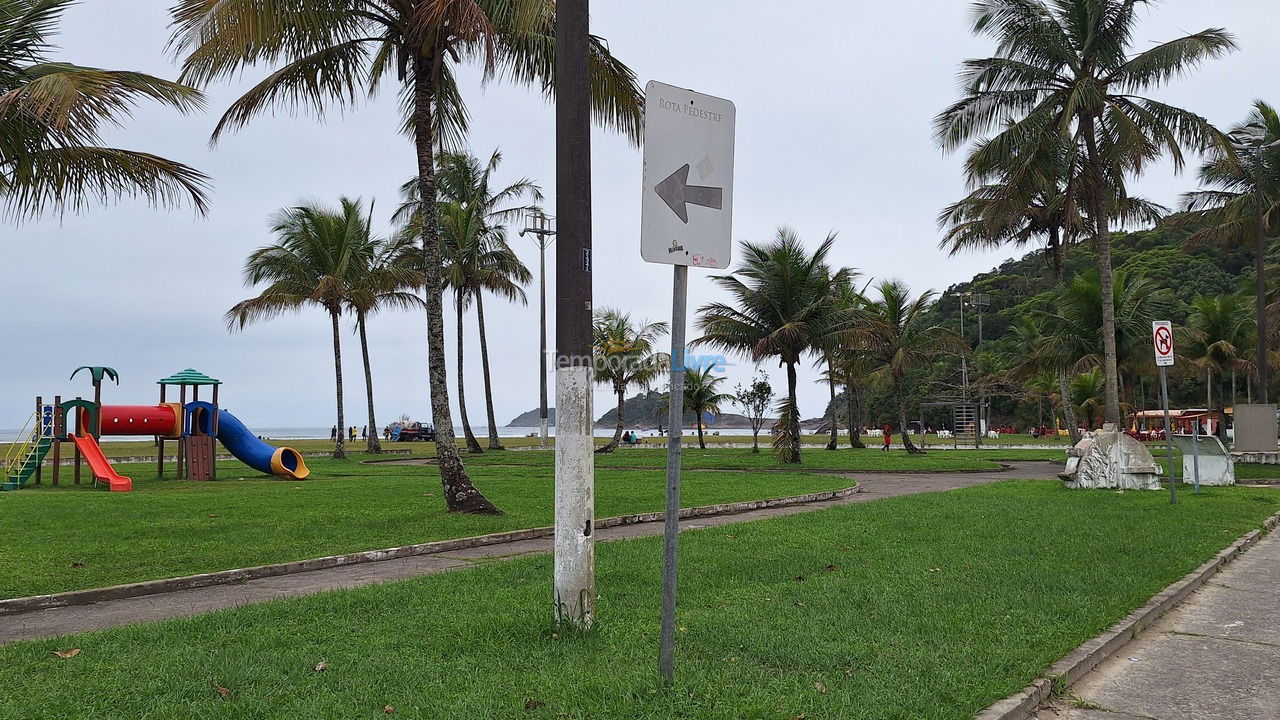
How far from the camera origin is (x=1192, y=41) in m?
17.4

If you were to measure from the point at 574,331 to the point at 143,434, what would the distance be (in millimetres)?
20185

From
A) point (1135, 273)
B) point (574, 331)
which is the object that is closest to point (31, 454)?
point (574, 331)

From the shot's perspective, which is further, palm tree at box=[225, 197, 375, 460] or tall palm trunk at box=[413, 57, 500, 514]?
palm tree at box=[225, 197, 375, 460]

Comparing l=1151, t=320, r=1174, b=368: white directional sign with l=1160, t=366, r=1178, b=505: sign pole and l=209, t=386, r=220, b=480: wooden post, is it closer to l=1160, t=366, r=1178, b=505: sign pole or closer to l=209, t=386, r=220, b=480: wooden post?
l=1160, t=366, r=1178, b=505: sign pole

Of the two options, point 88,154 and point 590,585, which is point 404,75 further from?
point 590,585

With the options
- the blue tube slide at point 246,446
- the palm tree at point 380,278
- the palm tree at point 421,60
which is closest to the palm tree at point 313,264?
the palm tree at point 380,278

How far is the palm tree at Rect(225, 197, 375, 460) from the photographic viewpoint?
33.8 m

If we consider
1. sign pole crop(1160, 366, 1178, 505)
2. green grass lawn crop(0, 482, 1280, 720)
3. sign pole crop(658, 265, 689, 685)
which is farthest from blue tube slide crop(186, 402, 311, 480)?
sign pole crop(658, 265, 689, 685)

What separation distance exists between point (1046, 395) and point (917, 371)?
1149cm

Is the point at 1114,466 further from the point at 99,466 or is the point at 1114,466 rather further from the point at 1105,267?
the point at 99,466

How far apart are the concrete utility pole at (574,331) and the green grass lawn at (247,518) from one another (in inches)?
183

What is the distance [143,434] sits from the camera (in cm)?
2158

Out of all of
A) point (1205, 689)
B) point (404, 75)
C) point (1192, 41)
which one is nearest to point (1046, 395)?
point (1192, 41)

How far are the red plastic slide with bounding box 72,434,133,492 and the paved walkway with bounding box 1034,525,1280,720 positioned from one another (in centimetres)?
1778
